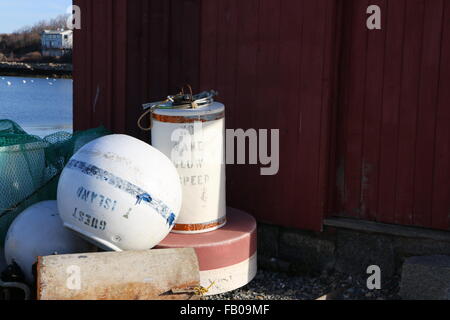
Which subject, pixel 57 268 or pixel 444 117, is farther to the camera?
pixel 444 117

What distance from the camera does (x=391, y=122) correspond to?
224 inches

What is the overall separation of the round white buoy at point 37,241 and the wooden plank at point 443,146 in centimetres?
285

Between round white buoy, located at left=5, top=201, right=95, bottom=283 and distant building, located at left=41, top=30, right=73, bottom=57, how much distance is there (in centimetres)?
9207

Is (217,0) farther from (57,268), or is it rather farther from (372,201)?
(57,268)

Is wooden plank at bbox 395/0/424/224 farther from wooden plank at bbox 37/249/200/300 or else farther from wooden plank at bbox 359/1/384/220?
wooden plank at bbox 37/249/200/300

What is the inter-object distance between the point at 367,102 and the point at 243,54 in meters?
1.22

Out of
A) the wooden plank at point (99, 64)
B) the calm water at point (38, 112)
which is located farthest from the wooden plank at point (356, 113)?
the calm water at point (38, 112)

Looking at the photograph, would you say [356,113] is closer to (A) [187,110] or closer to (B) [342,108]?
(B) [342,108]

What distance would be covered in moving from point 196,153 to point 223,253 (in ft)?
2.73

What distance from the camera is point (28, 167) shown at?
6.20 m

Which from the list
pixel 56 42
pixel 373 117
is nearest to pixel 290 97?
pixel 373 117

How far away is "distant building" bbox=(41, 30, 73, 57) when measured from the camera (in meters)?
95.4
